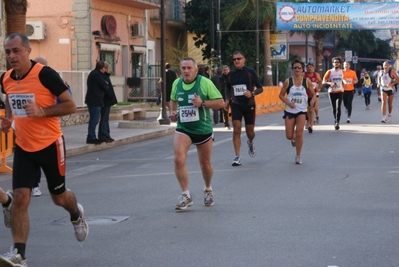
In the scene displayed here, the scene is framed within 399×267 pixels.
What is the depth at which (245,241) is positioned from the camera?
7844 millimetres

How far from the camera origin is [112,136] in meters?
21.4

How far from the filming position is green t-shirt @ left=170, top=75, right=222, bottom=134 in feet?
32.2

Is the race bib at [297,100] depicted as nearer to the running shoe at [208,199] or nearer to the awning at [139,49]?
the running shoe at [208,199]

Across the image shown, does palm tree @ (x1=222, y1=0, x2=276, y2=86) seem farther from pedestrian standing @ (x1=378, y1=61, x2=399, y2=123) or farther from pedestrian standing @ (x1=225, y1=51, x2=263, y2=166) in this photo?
pedestrian standing @ (x1=225, y1=51, x2=263, y2=166)

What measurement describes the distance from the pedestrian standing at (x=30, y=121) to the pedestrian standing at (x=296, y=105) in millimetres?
7814

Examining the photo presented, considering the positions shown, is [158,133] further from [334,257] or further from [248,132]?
[334,257]

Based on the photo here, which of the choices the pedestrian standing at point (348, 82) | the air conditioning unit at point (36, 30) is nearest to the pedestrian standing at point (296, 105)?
the pedestrian standing at point (348, 82)

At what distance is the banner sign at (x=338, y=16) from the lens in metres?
45.7

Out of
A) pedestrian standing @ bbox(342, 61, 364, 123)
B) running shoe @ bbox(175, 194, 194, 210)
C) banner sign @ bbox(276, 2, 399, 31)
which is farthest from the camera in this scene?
banner sign @ bbox(276, 2, 399, 31)

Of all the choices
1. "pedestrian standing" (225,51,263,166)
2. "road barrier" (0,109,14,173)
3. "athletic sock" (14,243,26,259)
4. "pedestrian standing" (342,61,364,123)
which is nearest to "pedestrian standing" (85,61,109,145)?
"road barrier" (0,109,14,173)

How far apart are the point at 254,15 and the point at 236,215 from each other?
3782cm

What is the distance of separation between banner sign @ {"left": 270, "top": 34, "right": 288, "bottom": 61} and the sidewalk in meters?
25.7

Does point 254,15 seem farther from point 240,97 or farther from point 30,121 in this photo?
point 30,121

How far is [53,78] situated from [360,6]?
40.6 meters
